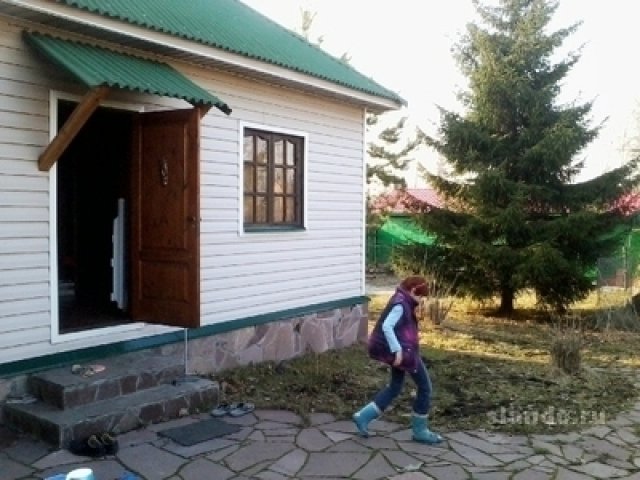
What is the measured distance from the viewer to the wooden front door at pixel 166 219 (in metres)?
5.50

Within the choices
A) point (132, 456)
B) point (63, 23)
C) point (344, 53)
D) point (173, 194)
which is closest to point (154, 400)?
point (132, 456)

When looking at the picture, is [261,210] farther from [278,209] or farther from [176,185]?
[176,185]

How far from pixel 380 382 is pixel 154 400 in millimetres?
2656

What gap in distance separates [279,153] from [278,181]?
0.35m

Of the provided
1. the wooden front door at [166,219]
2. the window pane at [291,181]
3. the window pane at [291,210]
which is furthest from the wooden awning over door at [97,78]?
the window pane at [291,210]

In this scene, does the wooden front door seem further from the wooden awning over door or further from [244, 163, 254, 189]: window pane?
[244, 163, 254, 189]: window pane

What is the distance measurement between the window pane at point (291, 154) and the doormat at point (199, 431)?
3.67 meters

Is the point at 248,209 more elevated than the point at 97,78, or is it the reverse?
the point at 97,78

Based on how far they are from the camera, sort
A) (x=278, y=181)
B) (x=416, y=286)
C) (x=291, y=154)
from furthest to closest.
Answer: (x=291, y=154) → (x=278, y=181) → (x=416, y=286)

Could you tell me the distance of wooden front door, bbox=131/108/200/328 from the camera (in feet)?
18.0

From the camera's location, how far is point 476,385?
6789 millimetres

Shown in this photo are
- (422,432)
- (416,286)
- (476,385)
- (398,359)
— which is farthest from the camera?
(476,385)

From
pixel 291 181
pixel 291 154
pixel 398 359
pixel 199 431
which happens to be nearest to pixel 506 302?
pixel 291 181

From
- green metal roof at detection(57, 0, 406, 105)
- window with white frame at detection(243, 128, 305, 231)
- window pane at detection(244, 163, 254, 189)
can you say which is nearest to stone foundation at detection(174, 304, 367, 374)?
window with white frame at detection(243, 128, 305, 231)
